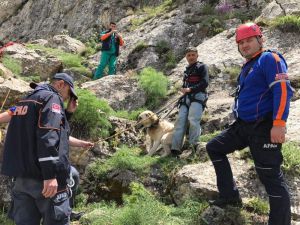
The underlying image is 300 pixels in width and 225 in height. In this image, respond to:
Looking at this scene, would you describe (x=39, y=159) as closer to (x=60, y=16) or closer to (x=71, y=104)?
(x=71, y=104)

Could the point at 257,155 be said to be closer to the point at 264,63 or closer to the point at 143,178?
the point at 264,63

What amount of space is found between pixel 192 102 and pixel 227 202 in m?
2.80

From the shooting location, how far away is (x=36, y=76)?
1257cm

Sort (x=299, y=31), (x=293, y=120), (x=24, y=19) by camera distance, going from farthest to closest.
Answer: (x=24, y=19)
(x=299, y=31)
(x=293, y=120)

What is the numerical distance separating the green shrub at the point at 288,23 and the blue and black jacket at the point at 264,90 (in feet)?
26.2

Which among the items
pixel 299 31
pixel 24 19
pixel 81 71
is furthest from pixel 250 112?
pixel 24 19

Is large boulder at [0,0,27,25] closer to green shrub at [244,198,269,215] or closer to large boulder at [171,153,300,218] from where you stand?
large boulder at [171,153,300,218]

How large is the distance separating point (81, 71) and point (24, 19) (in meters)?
12.9

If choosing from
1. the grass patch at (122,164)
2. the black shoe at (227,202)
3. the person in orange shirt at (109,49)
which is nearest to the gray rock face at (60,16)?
the person in orange shirt at (109,49)

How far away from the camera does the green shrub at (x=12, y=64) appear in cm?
1165

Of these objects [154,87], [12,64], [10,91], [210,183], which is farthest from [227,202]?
[12,64]

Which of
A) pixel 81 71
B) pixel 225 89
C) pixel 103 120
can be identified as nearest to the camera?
pixel 103 120

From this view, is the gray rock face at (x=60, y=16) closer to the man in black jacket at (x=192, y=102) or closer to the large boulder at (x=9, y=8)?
the large boulder at (x=9, y=8)

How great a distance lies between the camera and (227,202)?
5.46 meters
